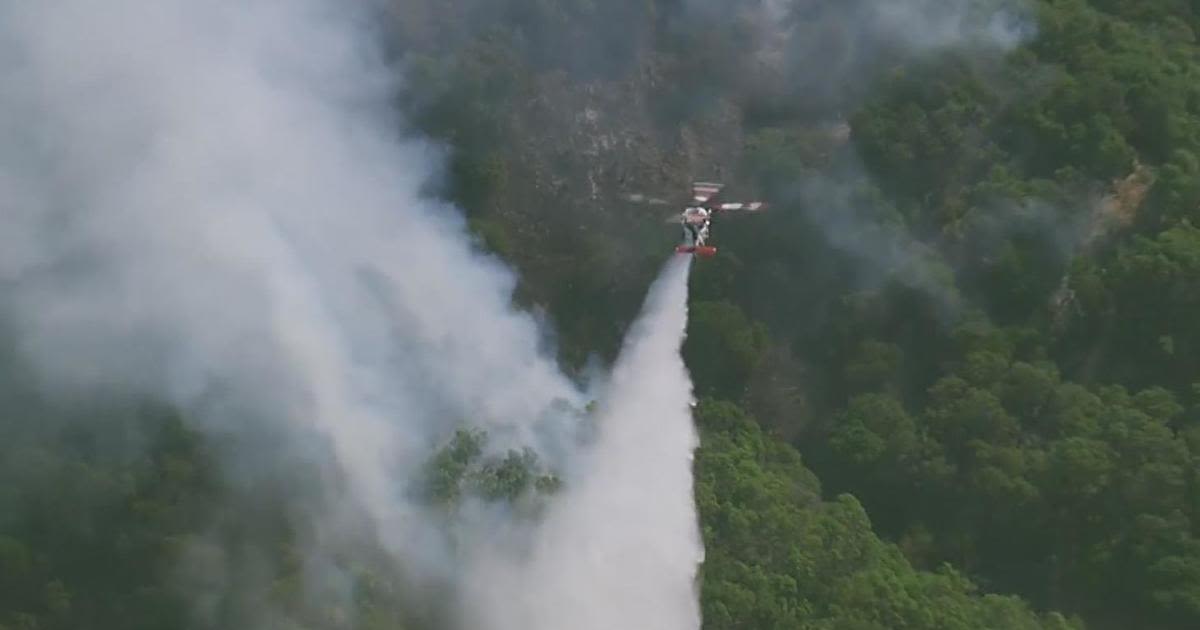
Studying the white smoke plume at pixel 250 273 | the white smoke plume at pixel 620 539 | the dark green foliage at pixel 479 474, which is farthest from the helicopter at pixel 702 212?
the dark green foliage at pixel 479 474

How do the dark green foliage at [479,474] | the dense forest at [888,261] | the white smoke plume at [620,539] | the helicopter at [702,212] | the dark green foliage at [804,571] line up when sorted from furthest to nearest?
the dense forest at [888,261] < the helicopter at [702,212] < the dark green foliage at [804,571] < the white smoke plume at [620,539] < the dark green foliage at [479,474]

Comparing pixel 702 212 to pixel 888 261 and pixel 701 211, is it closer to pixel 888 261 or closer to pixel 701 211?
pixel 701 211

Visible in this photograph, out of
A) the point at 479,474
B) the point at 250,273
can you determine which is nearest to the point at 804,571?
the point at 479,474

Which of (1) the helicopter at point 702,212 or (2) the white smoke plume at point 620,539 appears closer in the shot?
(2) the white smoke plume at point 620,539

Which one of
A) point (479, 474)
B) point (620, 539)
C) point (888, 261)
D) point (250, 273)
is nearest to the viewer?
point (250, 273)

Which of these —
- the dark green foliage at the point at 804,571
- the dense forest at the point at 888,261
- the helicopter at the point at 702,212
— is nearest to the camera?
the dark green foliage at the point at 804,571

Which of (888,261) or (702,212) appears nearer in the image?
(702,212)

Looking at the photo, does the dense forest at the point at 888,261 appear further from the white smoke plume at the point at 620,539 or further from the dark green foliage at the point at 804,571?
the white smoke plume at the point at 620,539
